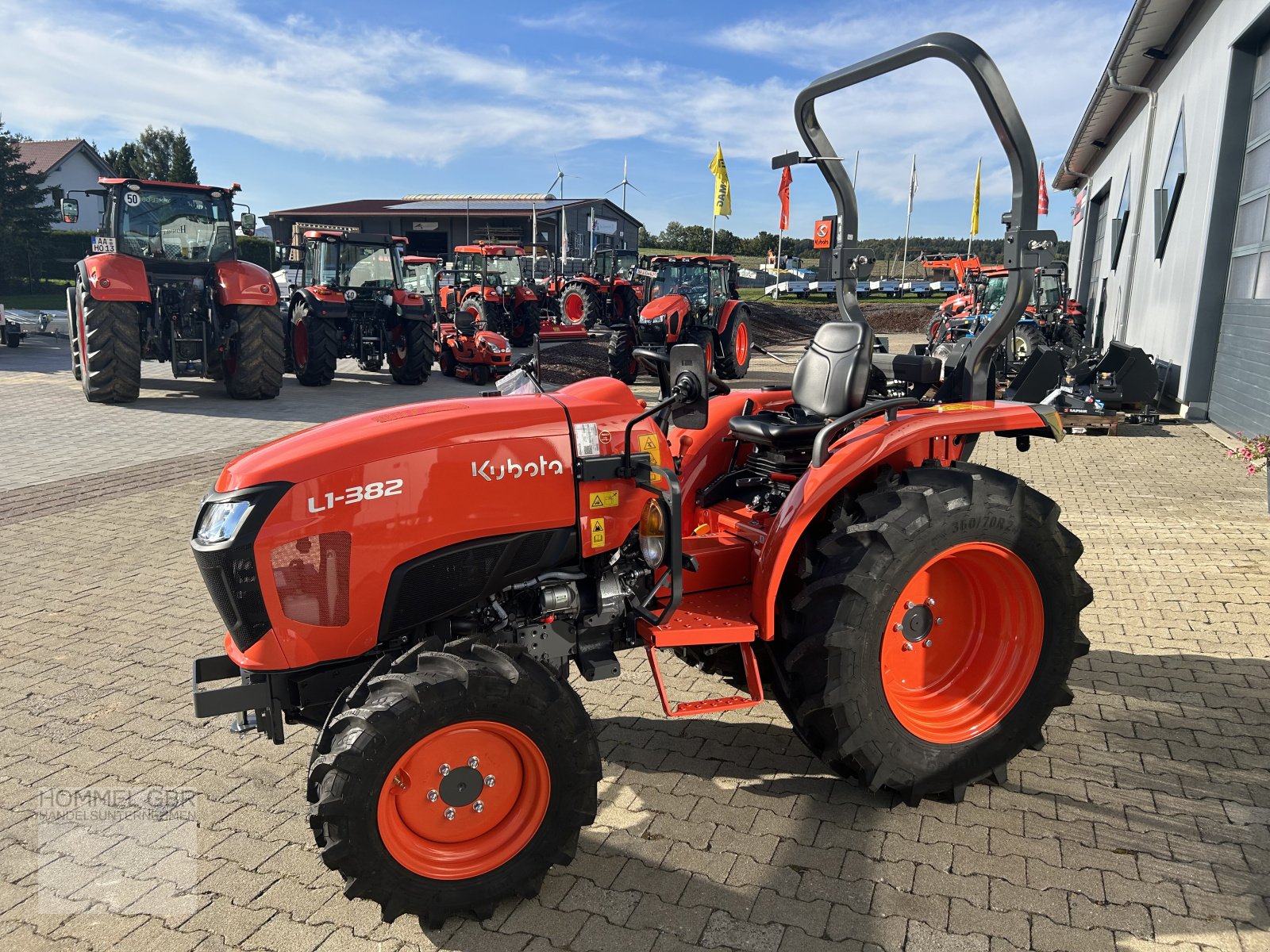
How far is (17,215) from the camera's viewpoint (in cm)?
2650

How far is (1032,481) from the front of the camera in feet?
25.2

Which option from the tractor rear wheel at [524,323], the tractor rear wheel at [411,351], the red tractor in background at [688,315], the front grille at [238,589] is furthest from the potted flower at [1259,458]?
the tractor rear wheel at [524,323]

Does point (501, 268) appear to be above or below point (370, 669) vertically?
above

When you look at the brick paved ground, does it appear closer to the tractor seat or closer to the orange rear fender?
the tractor seat

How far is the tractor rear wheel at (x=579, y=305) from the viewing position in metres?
18.0

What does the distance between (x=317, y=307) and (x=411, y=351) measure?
1386 mm

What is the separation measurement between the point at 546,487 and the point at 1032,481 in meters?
6.20

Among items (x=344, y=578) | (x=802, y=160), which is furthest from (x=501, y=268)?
(x=344, y=578)

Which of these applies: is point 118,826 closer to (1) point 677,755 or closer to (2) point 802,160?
(1) point 677,755

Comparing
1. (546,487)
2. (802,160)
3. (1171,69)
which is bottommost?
(546,487)

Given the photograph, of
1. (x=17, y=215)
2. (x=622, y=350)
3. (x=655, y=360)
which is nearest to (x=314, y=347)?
(x=622, y=350)

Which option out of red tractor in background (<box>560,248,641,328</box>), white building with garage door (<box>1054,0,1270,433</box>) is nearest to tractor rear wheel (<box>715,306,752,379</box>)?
red tractor in background (<box>560,248,641,328</box>)

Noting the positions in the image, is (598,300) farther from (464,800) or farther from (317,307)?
(464,800)

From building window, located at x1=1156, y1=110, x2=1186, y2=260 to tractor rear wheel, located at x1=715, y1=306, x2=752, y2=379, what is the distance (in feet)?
19.7
